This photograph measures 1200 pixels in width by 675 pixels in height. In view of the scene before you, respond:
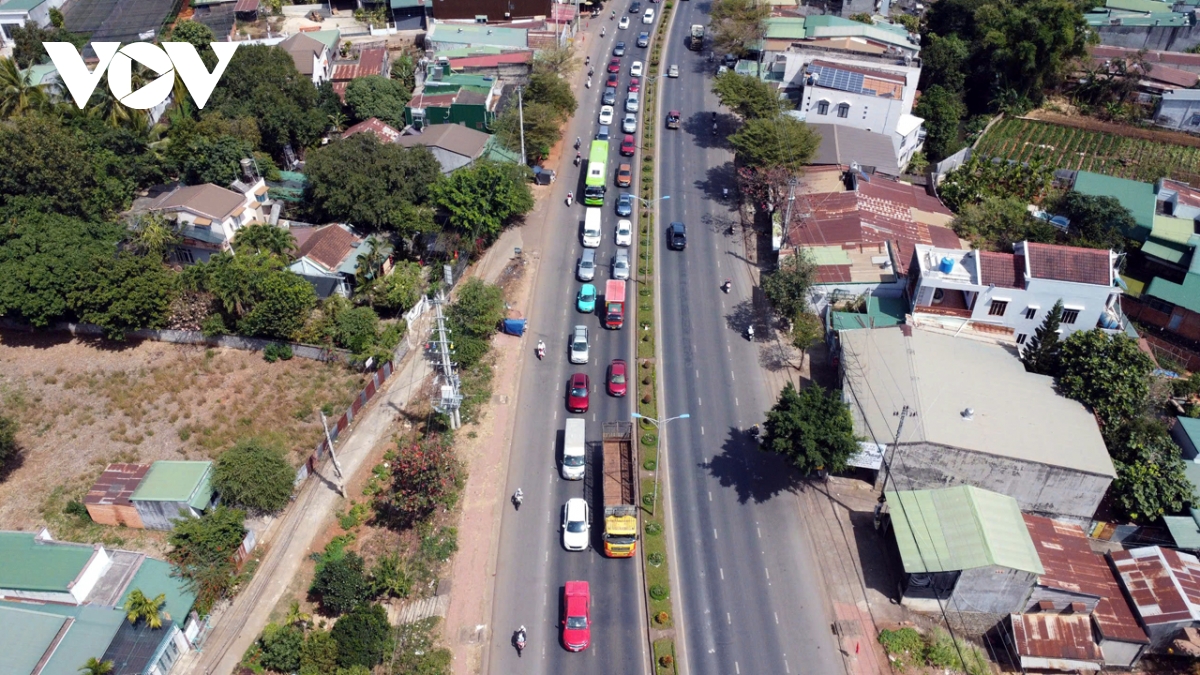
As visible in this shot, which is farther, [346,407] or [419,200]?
[419,200]

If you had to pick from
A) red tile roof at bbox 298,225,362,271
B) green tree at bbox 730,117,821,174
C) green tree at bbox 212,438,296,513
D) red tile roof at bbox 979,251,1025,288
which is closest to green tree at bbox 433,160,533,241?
red tile roof at bbox 298,225,362,271

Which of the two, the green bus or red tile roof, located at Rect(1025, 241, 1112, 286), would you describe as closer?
red tile roof, located at Rect(1025, 241, 1112, 286)

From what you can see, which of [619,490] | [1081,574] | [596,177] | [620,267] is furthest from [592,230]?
[1081,574]

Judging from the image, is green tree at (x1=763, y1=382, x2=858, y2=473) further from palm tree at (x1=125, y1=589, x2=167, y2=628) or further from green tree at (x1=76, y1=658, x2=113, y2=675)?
green tree at (x1=76, y1=658, x2=113, y2=675)

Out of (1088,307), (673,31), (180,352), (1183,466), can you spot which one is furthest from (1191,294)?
(180,352)

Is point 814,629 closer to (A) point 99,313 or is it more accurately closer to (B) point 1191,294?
(B) point 1191,294

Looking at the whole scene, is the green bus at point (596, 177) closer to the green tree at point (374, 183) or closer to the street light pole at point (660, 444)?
the green tree at point (374, 183)

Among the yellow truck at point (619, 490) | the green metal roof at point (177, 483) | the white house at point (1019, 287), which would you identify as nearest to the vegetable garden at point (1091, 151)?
the white house at point (1019, 287)
